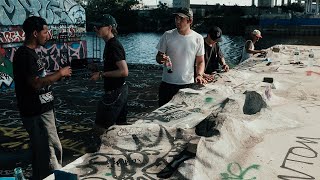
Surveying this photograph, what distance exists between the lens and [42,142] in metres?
4.51

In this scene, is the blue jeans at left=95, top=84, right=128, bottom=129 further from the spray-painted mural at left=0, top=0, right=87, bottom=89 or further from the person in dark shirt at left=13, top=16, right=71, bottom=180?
the spray-painted mural at left=0, top=0, right=87, bottom=89

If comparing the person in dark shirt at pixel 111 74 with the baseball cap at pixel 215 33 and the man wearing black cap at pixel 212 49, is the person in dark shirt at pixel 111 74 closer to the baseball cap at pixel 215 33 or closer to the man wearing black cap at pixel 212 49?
the man wearing black cap at pixel 212 49

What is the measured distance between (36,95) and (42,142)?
594mm

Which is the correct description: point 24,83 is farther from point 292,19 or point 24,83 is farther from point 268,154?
point 292,19

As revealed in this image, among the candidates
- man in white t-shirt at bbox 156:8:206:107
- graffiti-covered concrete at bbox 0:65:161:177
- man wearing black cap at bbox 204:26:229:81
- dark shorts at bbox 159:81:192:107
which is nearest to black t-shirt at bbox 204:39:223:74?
man wearing black cap at bbox 204:26:229:81

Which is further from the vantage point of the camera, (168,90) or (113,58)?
(168,90)

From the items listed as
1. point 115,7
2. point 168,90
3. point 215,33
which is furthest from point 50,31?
point 115,7

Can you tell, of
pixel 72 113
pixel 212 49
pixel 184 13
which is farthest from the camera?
pixel 72 113

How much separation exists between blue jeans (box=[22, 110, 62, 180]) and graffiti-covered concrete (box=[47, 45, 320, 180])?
2.45ft

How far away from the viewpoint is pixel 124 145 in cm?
420

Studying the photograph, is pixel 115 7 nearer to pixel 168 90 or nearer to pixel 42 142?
pixel 168 90

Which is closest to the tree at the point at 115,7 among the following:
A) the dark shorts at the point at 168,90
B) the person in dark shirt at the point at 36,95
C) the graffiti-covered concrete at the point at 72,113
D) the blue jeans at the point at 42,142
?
the graffiti-covered concrete at the point at 72,113

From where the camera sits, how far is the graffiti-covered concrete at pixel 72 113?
7136mm

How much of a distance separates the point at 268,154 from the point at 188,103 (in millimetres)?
1855
